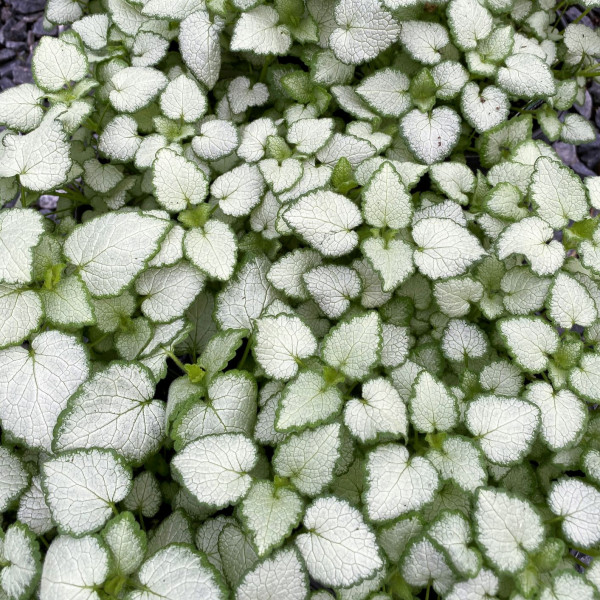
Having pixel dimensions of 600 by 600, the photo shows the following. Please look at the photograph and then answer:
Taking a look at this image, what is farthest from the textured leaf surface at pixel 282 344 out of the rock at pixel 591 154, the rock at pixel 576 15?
the rock at pixel 576 15

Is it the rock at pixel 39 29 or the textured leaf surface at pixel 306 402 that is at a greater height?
the rock at pixel 39 29

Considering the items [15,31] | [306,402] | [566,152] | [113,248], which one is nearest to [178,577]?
[306,402]

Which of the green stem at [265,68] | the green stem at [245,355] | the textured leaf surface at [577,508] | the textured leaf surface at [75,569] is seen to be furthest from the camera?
the green stem at [265,68]

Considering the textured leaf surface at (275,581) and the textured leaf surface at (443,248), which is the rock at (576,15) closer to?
the textured leaf surface at (443,248)

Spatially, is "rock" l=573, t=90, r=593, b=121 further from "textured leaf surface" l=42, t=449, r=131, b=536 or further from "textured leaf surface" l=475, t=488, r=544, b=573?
"textured leaf surface" l=42, t=449, r=131, b=536

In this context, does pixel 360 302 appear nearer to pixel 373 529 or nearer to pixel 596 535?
pixel 373 529

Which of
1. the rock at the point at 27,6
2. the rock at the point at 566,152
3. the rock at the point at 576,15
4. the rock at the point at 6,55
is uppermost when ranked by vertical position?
the rock at the point at 576,15

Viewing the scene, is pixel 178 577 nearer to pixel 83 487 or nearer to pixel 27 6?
pixel 83 487

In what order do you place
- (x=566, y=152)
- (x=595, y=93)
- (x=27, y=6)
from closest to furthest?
1. (x=566, y=152)
2. (x=595, y=93)
3. (x=27, y=6)

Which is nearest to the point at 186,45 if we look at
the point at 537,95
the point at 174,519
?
the point at 537,95

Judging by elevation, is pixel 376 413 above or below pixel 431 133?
below
